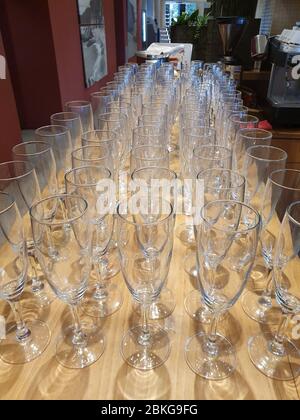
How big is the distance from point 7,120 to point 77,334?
245cm

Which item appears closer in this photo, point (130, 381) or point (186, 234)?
point (130, 381)

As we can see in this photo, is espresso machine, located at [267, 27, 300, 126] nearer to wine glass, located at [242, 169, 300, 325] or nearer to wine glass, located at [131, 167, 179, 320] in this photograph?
wine glass, located at [242, 169, 300, 325]

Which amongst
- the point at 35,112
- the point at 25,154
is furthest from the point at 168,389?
the point at 35,112

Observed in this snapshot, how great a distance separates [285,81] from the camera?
2057 millimetres

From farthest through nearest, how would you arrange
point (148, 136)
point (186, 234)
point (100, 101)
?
1. point (100, 101)
2. point (148, 136)
3. point (186, 234)

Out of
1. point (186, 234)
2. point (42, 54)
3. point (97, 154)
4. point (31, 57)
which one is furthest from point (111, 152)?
point (31, 57)

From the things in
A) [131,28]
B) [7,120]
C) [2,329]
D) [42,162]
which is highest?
[131,28]

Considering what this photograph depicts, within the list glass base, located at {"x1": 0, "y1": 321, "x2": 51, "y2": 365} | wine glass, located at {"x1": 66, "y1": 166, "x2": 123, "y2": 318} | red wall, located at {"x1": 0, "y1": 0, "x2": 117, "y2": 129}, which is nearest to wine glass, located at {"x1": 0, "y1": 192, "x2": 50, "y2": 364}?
glass base, located at {"x1": 0, "y1": 321, "x2": 51, "y2": 365}

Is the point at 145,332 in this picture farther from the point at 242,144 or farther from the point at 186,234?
the point at 242,144

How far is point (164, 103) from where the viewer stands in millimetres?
1240

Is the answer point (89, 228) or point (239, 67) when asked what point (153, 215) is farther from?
point (239, 67)

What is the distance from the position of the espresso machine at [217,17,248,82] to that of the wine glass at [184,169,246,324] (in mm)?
1802

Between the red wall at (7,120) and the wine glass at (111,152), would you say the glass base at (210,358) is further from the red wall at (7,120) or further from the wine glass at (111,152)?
the red wall at (7,120)

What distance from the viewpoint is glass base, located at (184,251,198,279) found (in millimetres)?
713
